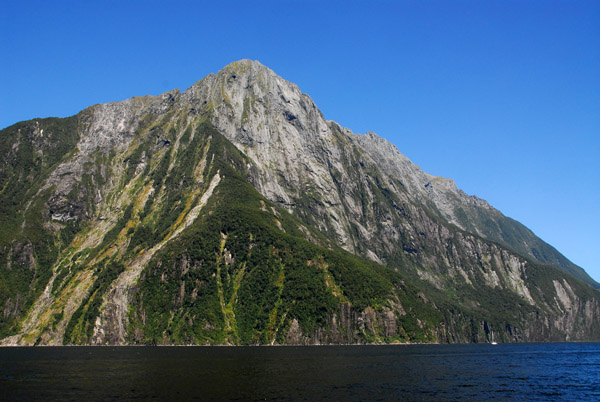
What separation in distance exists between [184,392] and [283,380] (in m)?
22.5

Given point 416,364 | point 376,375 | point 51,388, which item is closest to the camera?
point 51,388

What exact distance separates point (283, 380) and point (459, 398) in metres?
33.1

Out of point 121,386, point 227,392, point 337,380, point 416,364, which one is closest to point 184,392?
point 227,392

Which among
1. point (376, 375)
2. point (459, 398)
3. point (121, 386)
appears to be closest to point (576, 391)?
point (459, 398)

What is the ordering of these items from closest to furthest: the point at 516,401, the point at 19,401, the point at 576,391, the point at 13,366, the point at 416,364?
the point at 19,401, the point at 516,401, the point at 576,391, the point at 13,366, the point at 416,364

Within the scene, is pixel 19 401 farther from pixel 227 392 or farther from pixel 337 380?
pixel 337 380

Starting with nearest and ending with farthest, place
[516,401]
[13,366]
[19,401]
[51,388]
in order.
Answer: [19,401], [516,401], [51,388], [13,366]

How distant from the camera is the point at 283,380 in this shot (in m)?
95.5

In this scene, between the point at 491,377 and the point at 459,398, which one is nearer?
the point at 459,398

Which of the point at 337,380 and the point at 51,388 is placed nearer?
the point at 51,388

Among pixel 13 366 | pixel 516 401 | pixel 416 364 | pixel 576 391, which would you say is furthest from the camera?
pixel 416 364

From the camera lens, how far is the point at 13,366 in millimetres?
126438

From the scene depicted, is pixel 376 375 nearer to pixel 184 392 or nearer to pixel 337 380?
pixel 337 380

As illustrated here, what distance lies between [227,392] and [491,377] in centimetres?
6468
